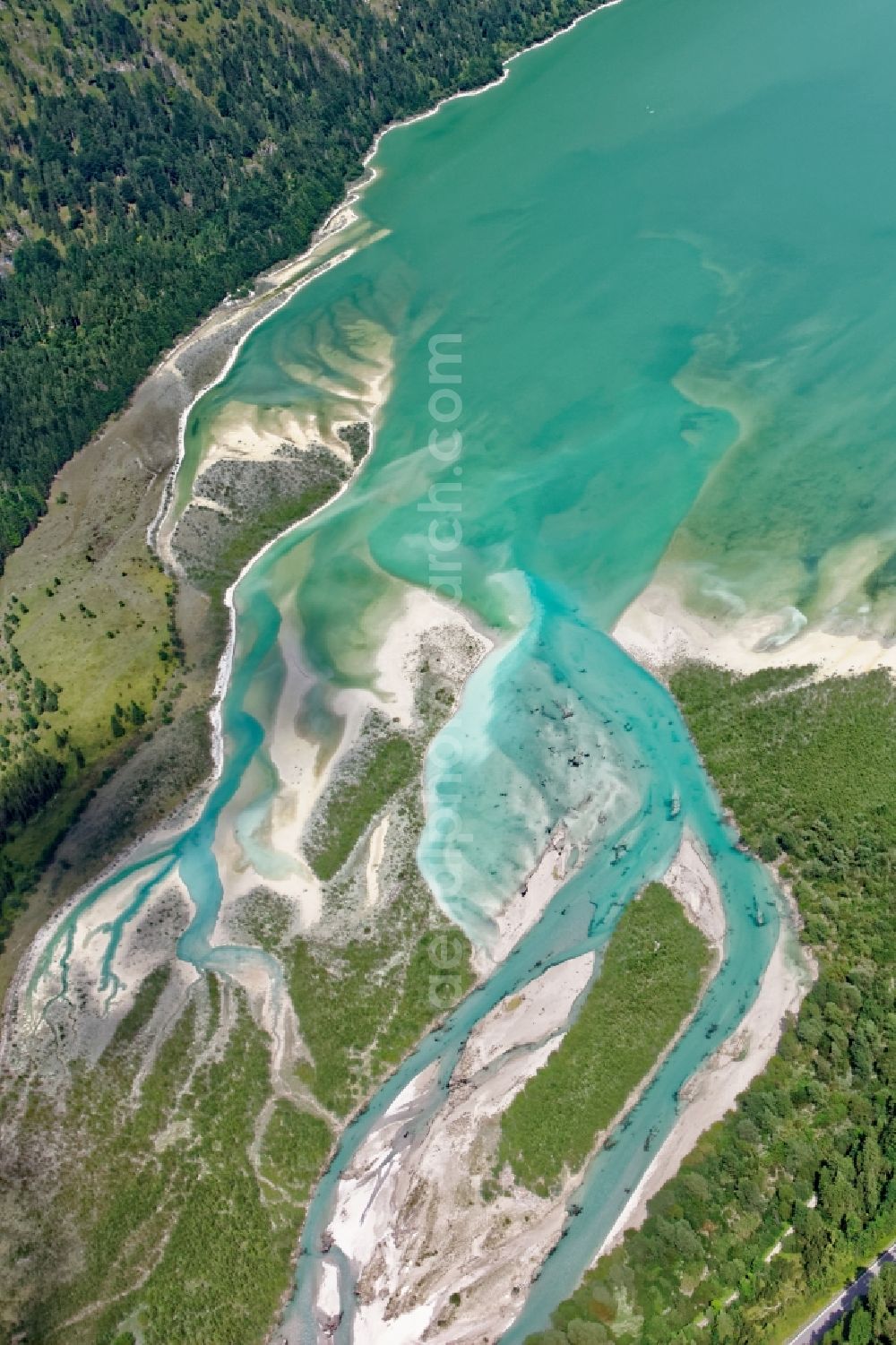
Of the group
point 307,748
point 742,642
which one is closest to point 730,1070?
point 742,642

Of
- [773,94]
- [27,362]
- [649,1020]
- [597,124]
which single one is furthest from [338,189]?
[649,1020]

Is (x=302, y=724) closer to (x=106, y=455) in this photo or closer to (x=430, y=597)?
(x=430, y=597)

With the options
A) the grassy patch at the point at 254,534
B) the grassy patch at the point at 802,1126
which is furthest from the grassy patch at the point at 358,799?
the grassy patch at the point at 254,534

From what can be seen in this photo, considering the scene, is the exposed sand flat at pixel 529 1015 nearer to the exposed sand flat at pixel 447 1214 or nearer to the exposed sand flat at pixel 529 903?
the exposed sand flat at pixel 447 1214

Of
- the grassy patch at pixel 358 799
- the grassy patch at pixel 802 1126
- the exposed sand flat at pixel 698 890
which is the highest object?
the grassy patch at pixel 358 799

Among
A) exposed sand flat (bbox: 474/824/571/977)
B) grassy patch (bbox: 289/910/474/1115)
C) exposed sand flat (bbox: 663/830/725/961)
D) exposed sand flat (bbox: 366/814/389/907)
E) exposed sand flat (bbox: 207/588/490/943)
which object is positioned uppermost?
exposed sand flat (bbox: 207/588/490/943)

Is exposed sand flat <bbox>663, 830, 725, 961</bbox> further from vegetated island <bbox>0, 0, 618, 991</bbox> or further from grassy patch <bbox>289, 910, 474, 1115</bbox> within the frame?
vegetated island <bbox>0, 0, 618, 991</bbox>

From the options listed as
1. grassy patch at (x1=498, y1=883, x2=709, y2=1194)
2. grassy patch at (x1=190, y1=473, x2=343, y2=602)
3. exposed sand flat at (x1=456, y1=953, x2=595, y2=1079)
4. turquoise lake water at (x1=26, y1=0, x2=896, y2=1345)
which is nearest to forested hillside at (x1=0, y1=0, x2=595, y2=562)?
turquoise lake water at (x1=26, y1=0, x2=896, y2=1345)
